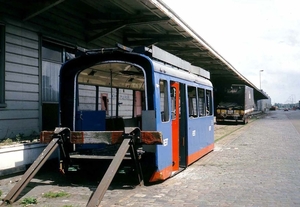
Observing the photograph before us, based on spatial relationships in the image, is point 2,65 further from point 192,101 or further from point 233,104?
point 233,104

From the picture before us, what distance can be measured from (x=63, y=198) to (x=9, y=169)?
1.95 metres

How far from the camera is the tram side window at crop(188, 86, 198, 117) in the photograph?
9359 millimetres

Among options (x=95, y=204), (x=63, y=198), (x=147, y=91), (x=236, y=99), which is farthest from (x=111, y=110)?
(x=236, y=99)

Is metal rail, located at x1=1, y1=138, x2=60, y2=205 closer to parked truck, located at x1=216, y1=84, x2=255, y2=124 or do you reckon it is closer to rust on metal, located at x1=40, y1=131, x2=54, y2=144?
rust on metal, located at x1=40, y1=131, x2=54, y2=144

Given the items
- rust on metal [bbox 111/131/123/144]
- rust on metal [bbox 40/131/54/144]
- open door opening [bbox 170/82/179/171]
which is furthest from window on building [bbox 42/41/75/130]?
rust on metal [bbox 111/131/123/144]

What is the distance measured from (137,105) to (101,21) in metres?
4.49

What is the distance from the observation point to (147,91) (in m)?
6.97

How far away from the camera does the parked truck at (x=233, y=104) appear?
1161 inches

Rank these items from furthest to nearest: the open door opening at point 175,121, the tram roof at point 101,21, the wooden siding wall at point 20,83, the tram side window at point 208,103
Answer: the tram side window at point 208,103, the tram roof at point 101,21, the wooden siding wall at point 20,83, the open door opening at point 175,121

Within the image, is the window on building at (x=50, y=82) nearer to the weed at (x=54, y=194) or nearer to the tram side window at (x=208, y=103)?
the weed at (x=54, y=194)

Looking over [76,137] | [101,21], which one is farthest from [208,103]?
[76,137]

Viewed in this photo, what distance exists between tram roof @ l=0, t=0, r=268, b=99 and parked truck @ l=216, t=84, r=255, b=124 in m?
15.3

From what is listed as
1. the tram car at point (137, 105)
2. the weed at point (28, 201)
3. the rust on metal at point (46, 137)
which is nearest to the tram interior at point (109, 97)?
the tram car at point (137, 105)

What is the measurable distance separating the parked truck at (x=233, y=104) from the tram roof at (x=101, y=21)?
15.3 m
